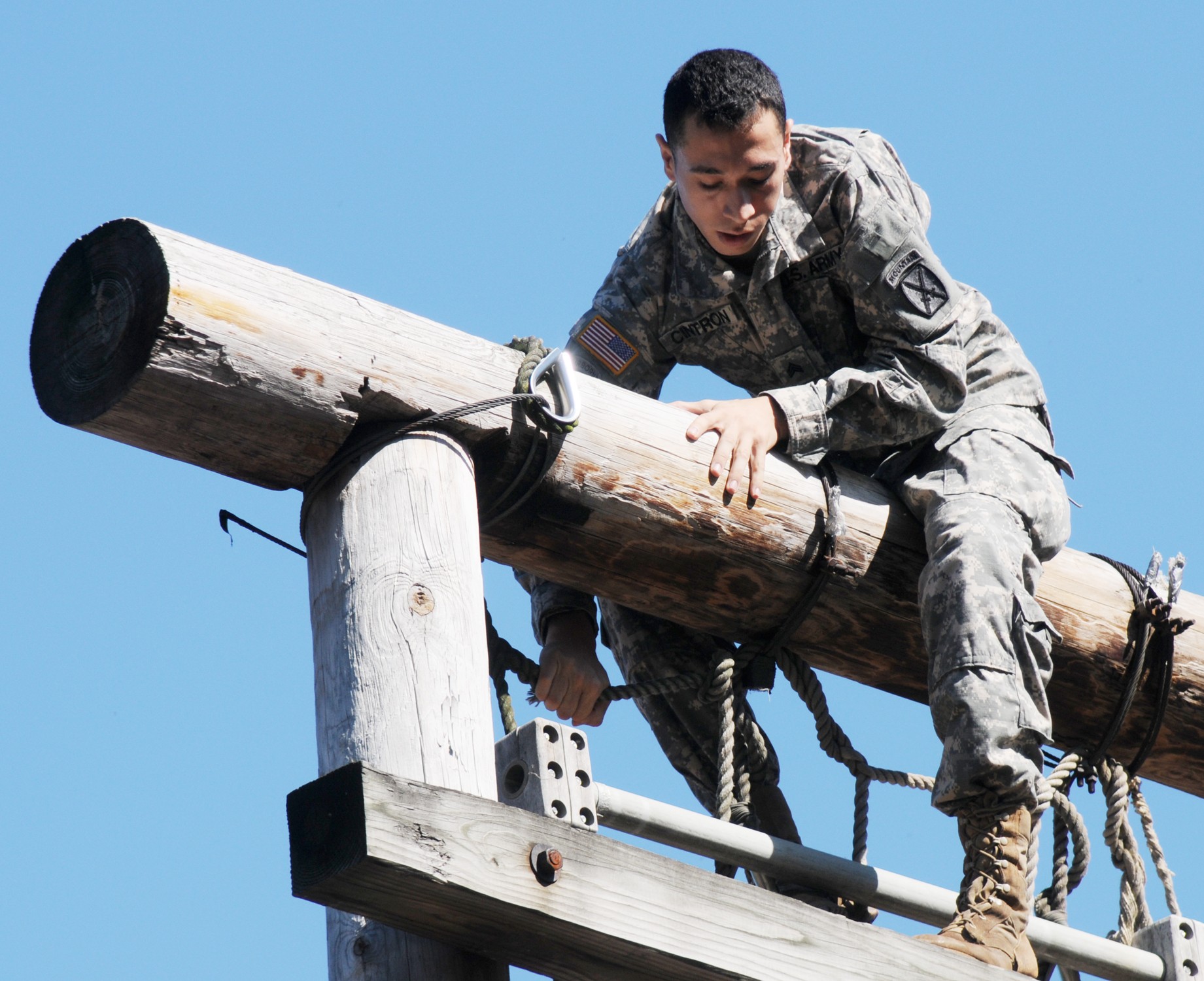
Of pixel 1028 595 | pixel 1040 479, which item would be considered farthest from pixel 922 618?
pixel 1040 479

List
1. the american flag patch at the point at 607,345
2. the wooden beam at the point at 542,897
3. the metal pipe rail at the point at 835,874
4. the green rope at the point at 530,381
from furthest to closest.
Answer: the american flag patch at the point at 607,345
the green rope at the point at 530,381
the metal pipe rail at the point at 835,874
the wooden beam at the point at 542,897

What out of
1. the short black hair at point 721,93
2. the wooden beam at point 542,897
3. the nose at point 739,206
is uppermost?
the short black hair at point 721,93

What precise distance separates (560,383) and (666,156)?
984 millimetres

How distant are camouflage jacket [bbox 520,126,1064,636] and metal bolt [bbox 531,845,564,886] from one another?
55.1 inches

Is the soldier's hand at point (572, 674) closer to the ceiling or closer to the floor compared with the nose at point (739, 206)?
closer to the floor

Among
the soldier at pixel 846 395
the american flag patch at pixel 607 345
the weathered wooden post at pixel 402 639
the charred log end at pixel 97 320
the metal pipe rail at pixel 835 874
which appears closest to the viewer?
the weathered wooden post at pixel 402 639

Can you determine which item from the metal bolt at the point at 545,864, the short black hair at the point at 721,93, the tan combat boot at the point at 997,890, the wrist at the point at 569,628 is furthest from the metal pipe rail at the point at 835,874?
the short black hair at the point at 721,93

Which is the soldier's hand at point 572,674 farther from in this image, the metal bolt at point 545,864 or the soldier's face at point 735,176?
the metal bolt at point 545,864

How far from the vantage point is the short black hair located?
397cm

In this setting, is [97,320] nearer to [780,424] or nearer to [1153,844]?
[780,424]

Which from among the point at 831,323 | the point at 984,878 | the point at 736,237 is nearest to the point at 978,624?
the point at 984,878

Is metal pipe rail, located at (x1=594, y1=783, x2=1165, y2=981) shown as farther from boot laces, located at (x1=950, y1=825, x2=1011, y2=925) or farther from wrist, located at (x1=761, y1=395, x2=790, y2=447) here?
wrist, located at (x1=761, y1=395, x2=790, y2=447)

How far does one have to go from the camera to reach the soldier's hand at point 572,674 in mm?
3961

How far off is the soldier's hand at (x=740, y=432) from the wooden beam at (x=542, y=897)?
1.04 meters
